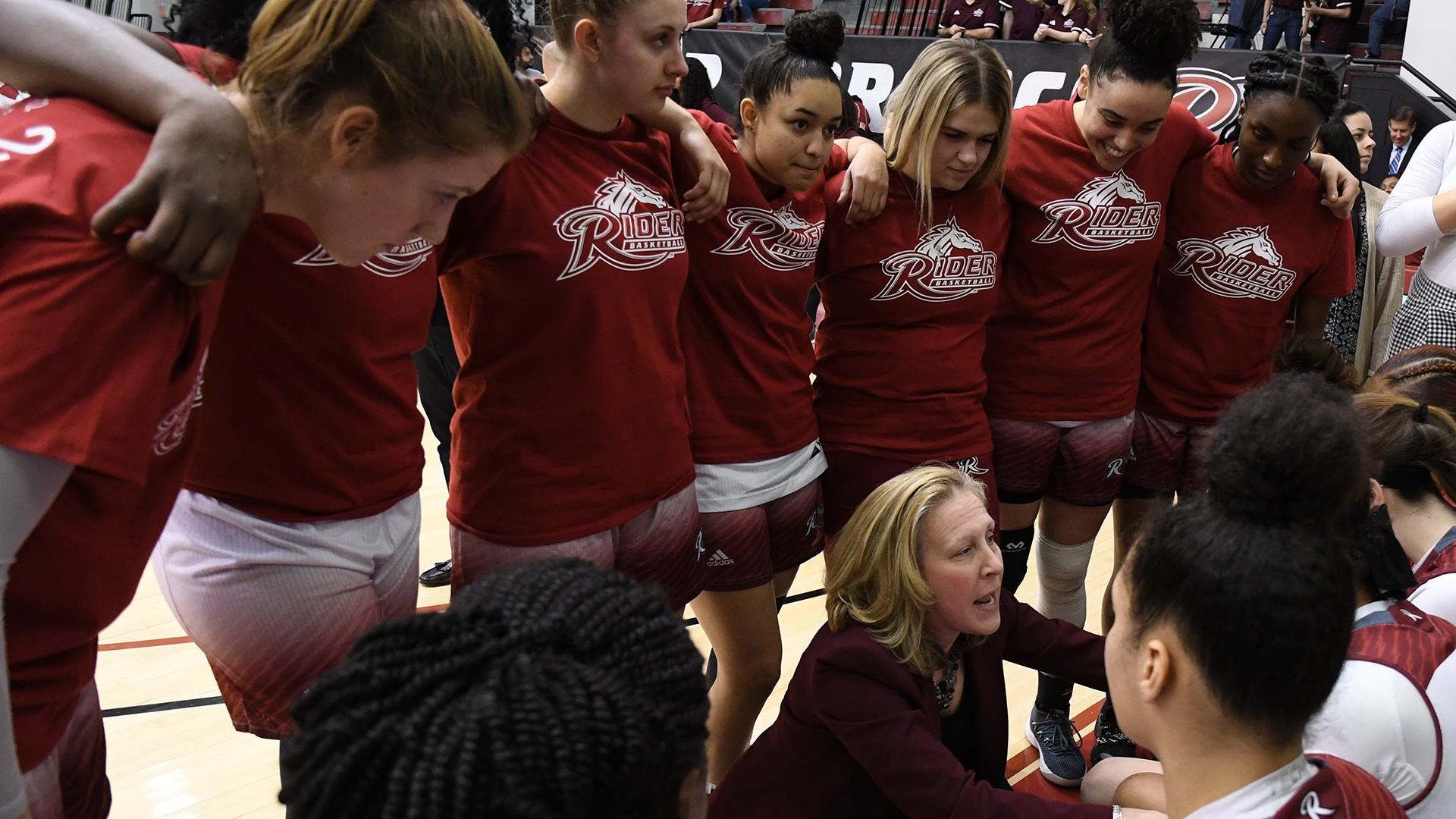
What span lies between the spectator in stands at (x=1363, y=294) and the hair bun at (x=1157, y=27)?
1123 millimetres

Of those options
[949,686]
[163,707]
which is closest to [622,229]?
[949,686]

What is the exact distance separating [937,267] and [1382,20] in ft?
26.8

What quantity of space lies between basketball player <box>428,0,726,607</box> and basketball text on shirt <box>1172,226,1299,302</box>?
58.0 inches

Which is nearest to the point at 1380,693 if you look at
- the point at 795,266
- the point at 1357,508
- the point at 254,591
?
the point at 1357,508

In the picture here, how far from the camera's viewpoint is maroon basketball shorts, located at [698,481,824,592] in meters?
2.26

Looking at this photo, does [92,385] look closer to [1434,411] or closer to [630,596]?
[630,596]

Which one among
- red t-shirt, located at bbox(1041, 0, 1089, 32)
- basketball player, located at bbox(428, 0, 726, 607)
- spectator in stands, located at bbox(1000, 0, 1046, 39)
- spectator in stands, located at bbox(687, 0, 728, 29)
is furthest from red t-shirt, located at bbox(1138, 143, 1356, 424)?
spectator in stands, located at bbox(687, 0, 728, 29)

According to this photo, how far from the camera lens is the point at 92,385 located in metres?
0.85

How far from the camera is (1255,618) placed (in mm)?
1091

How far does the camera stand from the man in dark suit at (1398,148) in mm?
6973

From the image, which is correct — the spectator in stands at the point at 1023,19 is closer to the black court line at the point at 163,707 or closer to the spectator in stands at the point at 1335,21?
the spectator in stands at the point at 1335,21

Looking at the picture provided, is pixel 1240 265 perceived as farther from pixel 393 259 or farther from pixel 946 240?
pixel 393 259

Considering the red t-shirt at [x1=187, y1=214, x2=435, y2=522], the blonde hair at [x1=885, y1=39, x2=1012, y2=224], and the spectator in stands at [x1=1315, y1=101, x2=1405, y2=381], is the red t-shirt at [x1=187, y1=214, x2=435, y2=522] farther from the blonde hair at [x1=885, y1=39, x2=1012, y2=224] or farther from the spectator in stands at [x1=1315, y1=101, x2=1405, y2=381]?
the spectator in stands at [x1=1315, y1=101, x2=1405, y2=381]

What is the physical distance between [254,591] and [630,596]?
0.87 meters
